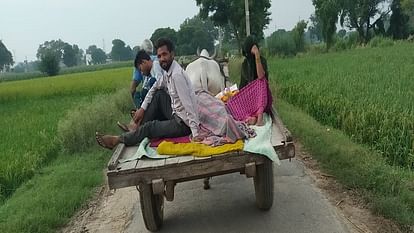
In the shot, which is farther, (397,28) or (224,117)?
(397,28)

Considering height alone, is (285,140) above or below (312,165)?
above

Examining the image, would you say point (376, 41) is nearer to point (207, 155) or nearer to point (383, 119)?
point (383, 119)

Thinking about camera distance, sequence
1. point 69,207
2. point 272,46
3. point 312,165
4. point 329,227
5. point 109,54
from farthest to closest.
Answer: point 109,54 → point 272,46 → point 312,165 → point 69,207 → point 329,227

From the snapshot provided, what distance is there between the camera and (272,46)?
46.8 meters

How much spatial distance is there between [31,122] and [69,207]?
9034mm

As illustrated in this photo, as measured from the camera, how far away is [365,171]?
6.04 meters

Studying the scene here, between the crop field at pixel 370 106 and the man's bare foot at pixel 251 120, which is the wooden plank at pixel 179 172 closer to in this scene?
the man's bare foot at pixel 251 120

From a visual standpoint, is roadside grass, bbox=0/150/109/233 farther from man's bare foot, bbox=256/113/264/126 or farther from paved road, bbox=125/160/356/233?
man's bare foot, bbox=256/113/264/126

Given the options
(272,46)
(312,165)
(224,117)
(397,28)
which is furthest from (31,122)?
(397,28)

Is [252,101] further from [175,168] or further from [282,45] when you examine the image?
[282,45]

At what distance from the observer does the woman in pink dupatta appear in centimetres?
564

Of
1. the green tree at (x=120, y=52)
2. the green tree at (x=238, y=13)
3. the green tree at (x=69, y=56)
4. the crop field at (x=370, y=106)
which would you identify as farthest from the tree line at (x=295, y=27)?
the green tree at (x=120, y=52)

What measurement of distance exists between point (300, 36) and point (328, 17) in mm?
3662

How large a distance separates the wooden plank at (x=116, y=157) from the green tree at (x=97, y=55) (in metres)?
120
